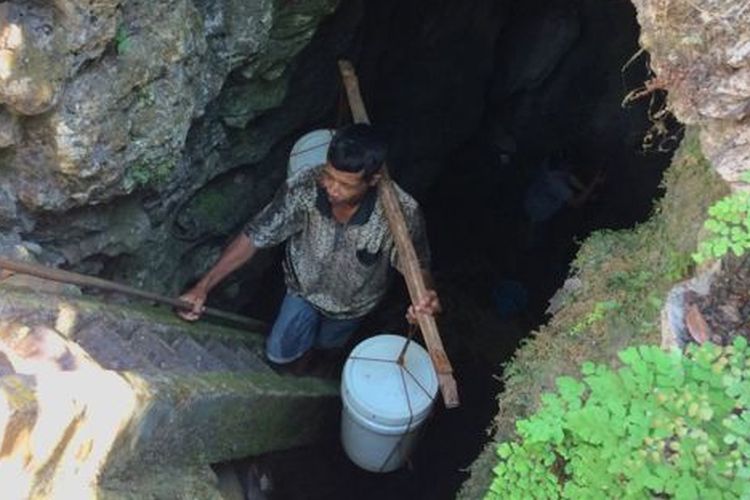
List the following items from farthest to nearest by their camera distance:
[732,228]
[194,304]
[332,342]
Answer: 1. [332,342]
2. [194,304]
3. [732,228]

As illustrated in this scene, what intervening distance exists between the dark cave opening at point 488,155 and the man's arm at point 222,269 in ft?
6.86

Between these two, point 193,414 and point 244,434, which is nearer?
point 193,414

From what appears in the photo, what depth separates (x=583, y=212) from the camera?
10.1 metres

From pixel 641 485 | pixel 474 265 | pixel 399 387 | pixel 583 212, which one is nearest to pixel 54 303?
pixel 399 387

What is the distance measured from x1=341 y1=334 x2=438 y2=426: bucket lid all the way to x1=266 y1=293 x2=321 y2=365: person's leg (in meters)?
0.77

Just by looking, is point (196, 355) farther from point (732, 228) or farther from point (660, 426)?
point (732, 228)

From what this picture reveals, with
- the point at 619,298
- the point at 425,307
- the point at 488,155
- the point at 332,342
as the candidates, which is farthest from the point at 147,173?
the point at 488,155

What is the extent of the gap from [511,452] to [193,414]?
1.91 meters

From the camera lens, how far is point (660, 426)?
3010 mm

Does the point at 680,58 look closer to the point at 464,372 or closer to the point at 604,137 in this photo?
the point at 464,372

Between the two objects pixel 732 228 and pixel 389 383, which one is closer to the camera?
pixel 732 228

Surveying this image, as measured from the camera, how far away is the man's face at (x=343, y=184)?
A: 17.3ft

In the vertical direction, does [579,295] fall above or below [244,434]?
above

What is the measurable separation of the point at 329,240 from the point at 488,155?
215 inches
